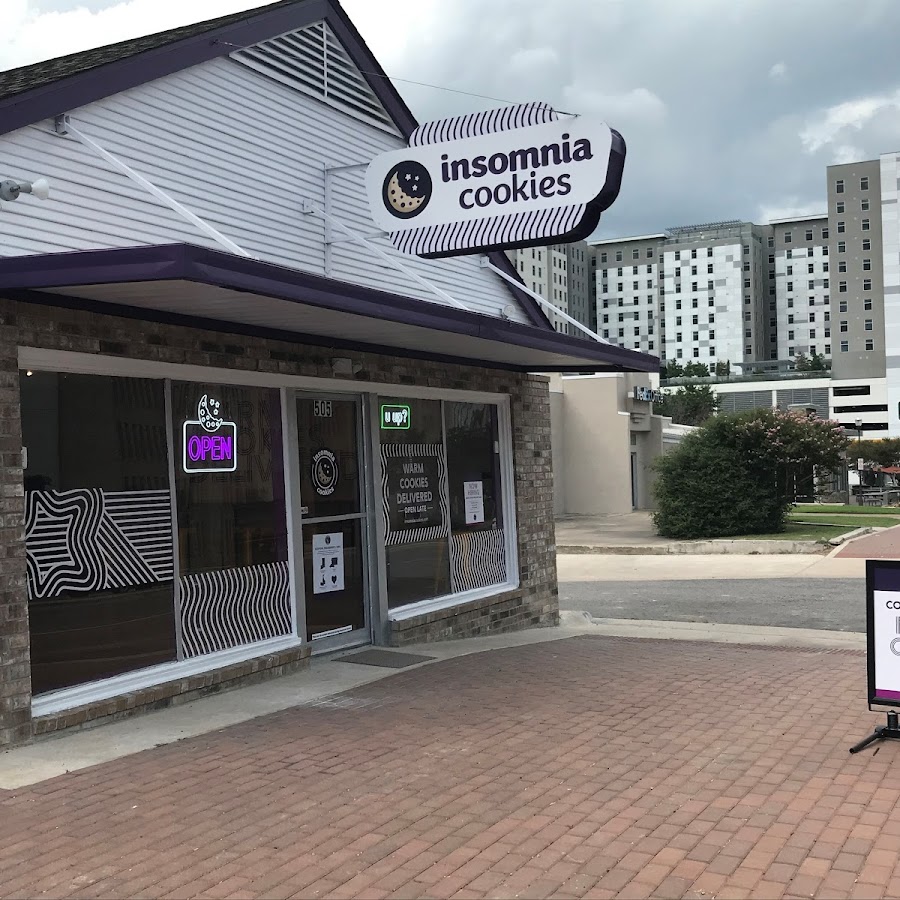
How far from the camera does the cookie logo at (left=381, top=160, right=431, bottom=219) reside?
9.66 m

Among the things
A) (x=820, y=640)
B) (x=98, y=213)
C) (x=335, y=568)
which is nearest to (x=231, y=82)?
(x=98, y=213)

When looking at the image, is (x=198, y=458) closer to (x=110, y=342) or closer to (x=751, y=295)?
(x=110, y=342)

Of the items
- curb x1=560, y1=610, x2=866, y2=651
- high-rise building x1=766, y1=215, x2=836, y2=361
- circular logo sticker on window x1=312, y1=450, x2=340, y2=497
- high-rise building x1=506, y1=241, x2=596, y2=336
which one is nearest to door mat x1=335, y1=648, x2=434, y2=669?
circular logo sticker on window x1=312, y1=450, x2=340, y2=497

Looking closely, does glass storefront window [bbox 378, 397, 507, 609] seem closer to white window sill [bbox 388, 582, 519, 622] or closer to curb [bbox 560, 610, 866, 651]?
white window sill [bbox 388, 582, 519, 622]

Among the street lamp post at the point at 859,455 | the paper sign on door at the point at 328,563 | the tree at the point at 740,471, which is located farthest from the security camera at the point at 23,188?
the street lamp post at the point at 859,455

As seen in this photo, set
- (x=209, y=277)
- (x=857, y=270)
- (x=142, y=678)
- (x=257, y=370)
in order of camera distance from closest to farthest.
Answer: (x=209, y=277)
(x=142, y=678)
(x=257, y=370)
(x=857, y=270)

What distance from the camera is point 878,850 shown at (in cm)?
469

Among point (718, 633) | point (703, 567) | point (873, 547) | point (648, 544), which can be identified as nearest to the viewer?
point (718, 633)

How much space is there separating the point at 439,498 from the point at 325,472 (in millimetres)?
1987

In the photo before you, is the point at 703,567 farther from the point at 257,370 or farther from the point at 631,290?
the point at 631,290

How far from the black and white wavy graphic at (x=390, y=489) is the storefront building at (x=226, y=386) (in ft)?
0.12

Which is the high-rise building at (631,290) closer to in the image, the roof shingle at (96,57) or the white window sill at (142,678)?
the roof shingle at (96,57)

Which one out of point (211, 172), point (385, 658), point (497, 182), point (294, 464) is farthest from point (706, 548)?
point (211, 172)

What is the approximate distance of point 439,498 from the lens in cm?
1148
